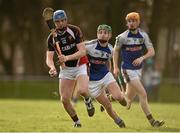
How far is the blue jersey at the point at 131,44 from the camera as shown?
16609mm

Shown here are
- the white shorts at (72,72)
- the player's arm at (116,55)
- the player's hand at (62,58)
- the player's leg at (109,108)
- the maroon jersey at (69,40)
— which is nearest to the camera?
the player's hand at (62,58)

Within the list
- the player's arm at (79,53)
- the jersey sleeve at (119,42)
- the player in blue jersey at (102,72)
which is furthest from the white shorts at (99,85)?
the jersey sleeve at (119,42)

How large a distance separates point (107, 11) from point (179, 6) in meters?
5.82

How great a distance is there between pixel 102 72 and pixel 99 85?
293 mm

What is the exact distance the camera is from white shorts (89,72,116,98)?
15.6 metres

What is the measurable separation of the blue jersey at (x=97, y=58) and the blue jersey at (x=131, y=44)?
852mm

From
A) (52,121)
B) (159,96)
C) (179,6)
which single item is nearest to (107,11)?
(179,6)

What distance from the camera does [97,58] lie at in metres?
15.8

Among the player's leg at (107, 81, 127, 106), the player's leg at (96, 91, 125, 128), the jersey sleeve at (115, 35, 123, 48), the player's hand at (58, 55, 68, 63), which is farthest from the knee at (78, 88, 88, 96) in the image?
the jersey sleeve at (115, 35, 123, 48)

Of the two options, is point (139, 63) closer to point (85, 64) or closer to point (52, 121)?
point (85, 64)

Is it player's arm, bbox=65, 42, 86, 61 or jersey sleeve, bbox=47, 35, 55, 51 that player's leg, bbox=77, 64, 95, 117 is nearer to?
player's arm, bbox=65, 42, 86, 61

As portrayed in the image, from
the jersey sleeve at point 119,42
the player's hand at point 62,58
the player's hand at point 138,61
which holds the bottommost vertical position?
the player's hand at point 138,61

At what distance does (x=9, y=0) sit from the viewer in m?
49.9

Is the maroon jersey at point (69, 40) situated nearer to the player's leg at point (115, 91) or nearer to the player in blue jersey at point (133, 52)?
the player's leg at point (115, 91)
